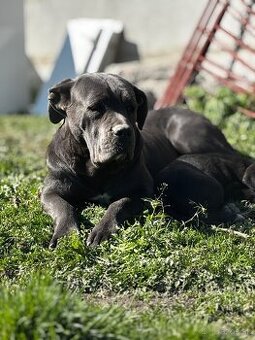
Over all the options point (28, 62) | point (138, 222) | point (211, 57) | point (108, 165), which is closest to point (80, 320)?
point (138, 222)

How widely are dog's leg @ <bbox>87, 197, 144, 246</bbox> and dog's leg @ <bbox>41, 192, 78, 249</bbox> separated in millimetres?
222

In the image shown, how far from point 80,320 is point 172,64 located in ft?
33.5

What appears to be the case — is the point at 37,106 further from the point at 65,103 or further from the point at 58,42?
the point at 65,103

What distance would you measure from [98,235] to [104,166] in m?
0.68

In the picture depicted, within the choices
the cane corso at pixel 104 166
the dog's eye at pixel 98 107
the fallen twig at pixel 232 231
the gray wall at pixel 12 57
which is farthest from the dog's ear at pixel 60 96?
the gray wall at pixel 12 57

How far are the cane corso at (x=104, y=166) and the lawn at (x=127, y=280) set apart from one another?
15 cm

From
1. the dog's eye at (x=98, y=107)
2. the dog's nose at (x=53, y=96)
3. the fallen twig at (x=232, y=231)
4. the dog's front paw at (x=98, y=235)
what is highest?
the dog's eye at (x=98, y=107)

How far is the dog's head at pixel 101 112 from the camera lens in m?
5.70

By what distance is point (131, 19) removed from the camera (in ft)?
50.7

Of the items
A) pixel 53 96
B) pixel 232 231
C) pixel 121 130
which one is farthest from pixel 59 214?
pixel 232 231

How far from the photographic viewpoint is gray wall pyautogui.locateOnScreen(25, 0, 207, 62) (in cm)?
1469

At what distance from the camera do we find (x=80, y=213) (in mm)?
6145

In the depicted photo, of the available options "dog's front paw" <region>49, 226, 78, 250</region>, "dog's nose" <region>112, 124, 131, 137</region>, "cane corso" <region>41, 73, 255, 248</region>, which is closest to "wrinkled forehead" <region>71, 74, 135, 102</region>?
"cane corso" <region>41, 73, 255, 248</region>

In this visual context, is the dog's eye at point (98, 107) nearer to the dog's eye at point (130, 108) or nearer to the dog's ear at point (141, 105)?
the dog's eye at point (130, 108)
